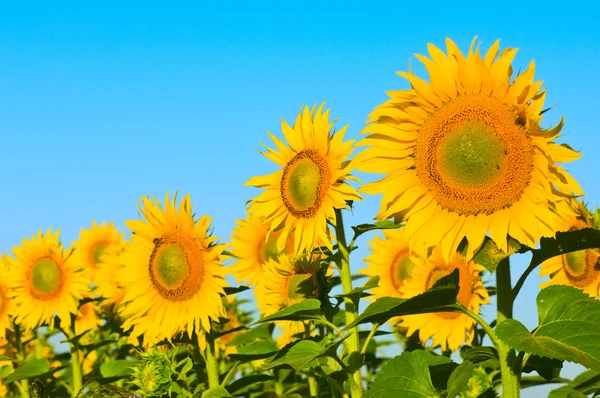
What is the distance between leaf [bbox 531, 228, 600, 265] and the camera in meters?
3.30

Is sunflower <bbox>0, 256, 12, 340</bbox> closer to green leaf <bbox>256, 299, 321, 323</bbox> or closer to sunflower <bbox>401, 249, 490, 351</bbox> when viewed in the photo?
sunflower <bbox>401, 249, 490, 351</bbox>

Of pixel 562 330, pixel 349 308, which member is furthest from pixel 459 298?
pixel 562 330

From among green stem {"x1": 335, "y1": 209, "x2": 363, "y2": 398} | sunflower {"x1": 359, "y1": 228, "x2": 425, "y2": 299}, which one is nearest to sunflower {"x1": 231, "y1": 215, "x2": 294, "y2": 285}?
sunflower {"x1": 359, "y1": 228, "x2": 425, "y2": 299}

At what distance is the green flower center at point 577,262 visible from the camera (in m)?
5.27

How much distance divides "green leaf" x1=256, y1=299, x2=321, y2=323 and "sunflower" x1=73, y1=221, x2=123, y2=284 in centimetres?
539

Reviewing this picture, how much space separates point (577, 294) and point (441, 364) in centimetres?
87

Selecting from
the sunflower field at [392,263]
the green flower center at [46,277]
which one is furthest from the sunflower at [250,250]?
the green flower center at [46,277]

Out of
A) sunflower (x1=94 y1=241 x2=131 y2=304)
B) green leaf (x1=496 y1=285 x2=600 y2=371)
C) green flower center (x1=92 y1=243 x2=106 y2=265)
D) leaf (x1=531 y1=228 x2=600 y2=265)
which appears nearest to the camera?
green leaf (x1=496 y1=285 x2=600 y2=371)

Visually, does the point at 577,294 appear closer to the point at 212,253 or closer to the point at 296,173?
the point at 296,173

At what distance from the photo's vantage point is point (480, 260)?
Answer: 11.1ft

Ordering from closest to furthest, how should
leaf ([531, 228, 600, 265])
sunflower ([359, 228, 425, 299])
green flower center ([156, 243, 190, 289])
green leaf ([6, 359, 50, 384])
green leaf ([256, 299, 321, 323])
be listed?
leaf ([531, 228, 600, 265]) → green leaf ([256, 299, 321, 323]) → green flower center ([156, 243, 190, 289]) → sunflower ([359, 228, 425, 299]) → green leaf ([6, 359, 50, 384])

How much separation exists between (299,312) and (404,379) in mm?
654

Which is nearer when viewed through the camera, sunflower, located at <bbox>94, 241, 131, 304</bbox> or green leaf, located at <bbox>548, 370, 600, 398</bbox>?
green leaf, located at <bbox>548, 370, 600, 398</bbox>

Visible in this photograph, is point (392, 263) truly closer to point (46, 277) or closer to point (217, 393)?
point (217, 393)
